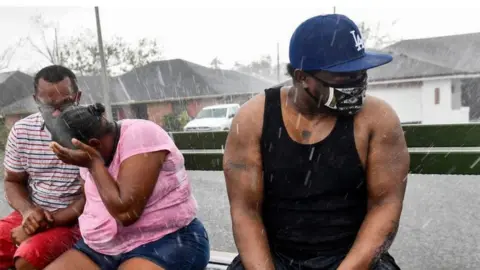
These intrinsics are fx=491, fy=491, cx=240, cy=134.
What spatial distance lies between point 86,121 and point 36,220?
81 cm

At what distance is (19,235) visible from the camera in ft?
9.34

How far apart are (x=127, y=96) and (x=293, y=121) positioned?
3457 cm

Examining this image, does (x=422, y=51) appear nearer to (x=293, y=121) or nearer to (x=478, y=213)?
(x=478, y=213)

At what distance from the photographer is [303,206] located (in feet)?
7.15

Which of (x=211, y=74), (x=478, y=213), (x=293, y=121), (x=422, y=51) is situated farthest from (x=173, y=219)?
(x=211, y=74)

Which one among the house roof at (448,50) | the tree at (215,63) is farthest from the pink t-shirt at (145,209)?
the tree at (215,63)

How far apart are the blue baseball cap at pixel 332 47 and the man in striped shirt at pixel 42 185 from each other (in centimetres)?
150

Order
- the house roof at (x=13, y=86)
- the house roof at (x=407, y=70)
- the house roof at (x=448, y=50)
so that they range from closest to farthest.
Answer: the house roof at (x=407, y=70)
the house roof at (x=448, y=50)
the house roof at (x=13, y=86)

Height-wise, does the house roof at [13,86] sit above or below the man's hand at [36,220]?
below

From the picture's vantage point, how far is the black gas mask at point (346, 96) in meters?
2.03

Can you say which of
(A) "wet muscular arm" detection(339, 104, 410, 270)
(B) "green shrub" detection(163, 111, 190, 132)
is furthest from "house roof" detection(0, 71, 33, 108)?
(A) "wet muscular arm" detection(339, 104, 410, 270)

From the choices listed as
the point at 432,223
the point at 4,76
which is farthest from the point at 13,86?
the point at 432,223

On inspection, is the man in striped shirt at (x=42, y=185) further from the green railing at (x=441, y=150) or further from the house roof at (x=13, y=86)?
the house roof at (x=13, y=86)

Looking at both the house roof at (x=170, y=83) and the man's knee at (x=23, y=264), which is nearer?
the man's knee at (x=23, y=264)
